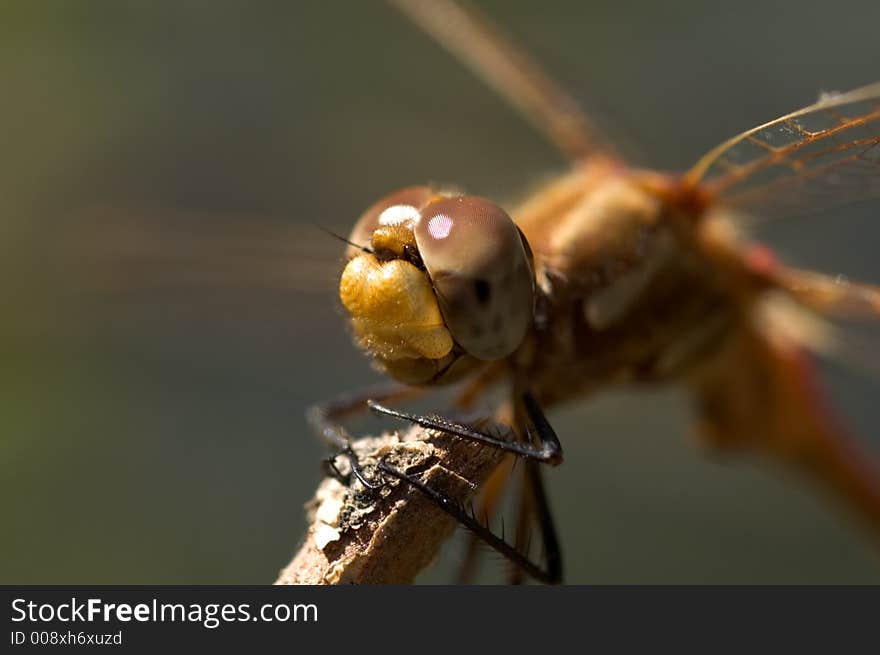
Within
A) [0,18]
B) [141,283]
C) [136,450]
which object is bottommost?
[136,450]

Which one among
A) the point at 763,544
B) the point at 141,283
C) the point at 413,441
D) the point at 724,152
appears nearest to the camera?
the point at 413,441

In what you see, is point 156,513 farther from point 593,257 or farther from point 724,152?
point 724,152

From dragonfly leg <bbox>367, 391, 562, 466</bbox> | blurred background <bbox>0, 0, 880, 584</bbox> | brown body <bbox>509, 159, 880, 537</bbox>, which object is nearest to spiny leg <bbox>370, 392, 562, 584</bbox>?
dragonfly leg <bbox>367, 391, 562, 466</bbox>

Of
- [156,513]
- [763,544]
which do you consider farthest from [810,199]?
[156,513]

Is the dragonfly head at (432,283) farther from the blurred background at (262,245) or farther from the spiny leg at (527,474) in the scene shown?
the blurred background at (262,245)

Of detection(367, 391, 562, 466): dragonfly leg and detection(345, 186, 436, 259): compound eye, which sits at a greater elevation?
detection(345, 186, 436, 259): compound eye

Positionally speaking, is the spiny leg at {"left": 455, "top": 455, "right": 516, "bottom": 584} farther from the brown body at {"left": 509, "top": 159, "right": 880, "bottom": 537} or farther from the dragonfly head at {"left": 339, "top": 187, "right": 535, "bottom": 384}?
the dragonfly head at {"left": 339, "top": 187, "right": 535, "bottom": 384}

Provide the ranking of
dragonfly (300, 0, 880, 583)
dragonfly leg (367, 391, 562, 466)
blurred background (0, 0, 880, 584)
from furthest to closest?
blurred background (0, 0, 880, 584) → dragonfly (300, 0, 880, 583) → dragonfly leg (367, 391, 562, 466)

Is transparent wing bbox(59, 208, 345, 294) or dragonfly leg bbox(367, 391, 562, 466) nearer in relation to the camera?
dragonfly leg bbox(367, 391, 562, 466)
